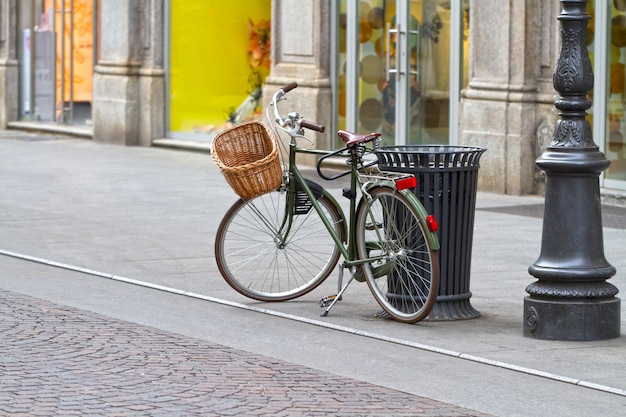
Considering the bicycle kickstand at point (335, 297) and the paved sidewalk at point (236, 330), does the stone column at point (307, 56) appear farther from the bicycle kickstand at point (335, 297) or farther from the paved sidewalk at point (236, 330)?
the bicycle kickstand at point (335, 297)

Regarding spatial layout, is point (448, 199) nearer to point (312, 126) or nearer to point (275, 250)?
point (312, 126)

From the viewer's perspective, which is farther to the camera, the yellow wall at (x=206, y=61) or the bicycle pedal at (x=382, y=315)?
the yellow wall at (x=206, y=61)

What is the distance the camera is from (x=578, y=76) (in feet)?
23.7

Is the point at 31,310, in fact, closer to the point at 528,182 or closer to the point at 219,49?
the point at 528,182

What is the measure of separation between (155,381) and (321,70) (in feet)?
35.7

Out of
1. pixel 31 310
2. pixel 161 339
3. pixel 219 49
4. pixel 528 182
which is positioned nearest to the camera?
pixel 161 339

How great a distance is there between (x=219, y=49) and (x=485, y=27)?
19.4ft

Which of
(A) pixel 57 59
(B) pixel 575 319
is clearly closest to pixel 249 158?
(B) pixel 575 319

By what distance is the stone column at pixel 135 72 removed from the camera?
777 inches

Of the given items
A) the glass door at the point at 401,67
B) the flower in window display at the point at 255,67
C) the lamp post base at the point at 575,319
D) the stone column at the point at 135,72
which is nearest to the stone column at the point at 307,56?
the glass door at the point at 401,67

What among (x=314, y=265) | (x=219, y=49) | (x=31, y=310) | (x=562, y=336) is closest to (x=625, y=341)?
(x=562, y=336)

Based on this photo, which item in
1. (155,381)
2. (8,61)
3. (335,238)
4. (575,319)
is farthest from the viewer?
(8,61)

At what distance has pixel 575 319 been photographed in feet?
23.5

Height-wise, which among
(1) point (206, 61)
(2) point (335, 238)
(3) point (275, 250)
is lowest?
(3) point (275, 250)
